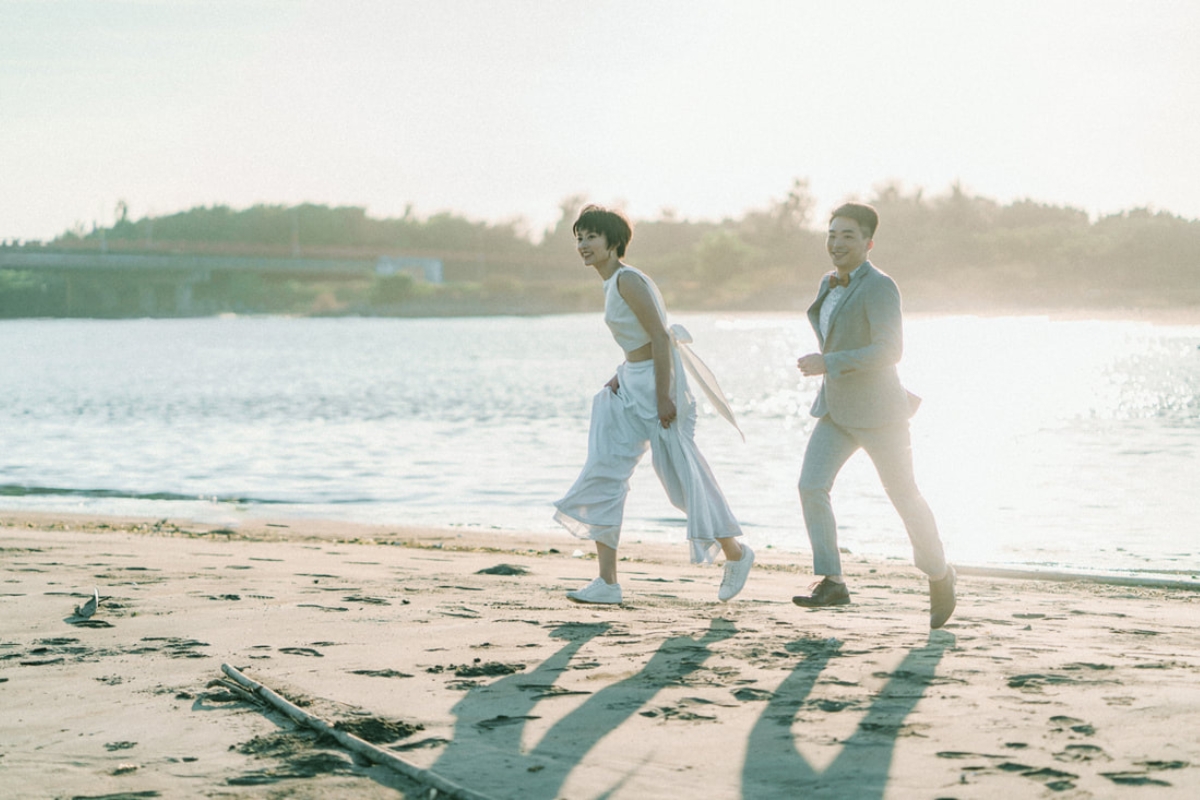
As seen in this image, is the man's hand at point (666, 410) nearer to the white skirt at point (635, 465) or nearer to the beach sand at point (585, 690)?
the white skirt at point (635, 465)

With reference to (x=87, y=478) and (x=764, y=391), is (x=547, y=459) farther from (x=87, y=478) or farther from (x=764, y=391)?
(x=764, y=391)

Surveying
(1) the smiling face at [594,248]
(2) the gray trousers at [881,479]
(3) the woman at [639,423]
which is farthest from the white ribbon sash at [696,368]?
(2) the gray trousers at [881,479]

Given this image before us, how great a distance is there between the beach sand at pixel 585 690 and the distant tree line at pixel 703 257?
157 ft

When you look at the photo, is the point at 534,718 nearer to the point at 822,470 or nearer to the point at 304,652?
the point at 304,652

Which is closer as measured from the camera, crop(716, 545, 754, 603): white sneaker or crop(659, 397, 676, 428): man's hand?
crop(659, 397, 676, 428): man's hand

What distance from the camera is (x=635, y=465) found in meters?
5.87

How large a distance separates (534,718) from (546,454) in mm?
15814

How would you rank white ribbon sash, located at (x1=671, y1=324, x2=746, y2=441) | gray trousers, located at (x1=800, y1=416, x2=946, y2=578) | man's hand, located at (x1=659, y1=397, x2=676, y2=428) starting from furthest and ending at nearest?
1. white ribbon sash, located at (x1=671, y1=324, x2=746, y2=441)
2. man's hand, located at (x1=659, y1=397, x2=676, y2=428)
3. gray trousers, located at (x1=800, y1=416, x2=946, y2=578)

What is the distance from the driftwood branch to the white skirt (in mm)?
1911

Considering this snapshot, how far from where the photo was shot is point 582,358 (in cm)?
6269

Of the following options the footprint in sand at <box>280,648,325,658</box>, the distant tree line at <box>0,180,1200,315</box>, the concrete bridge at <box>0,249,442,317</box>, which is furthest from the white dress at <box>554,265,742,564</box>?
the concrete bridge at <box>0,249,442,317</box>

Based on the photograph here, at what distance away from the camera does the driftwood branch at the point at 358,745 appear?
346cm

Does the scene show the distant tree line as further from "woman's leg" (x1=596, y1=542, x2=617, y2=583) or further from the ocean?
"woman's leg" (x1=596, y1=542, x2=617, y2=583)

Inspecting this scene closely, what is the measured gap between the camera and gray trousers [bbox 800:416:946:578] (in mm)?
5438
